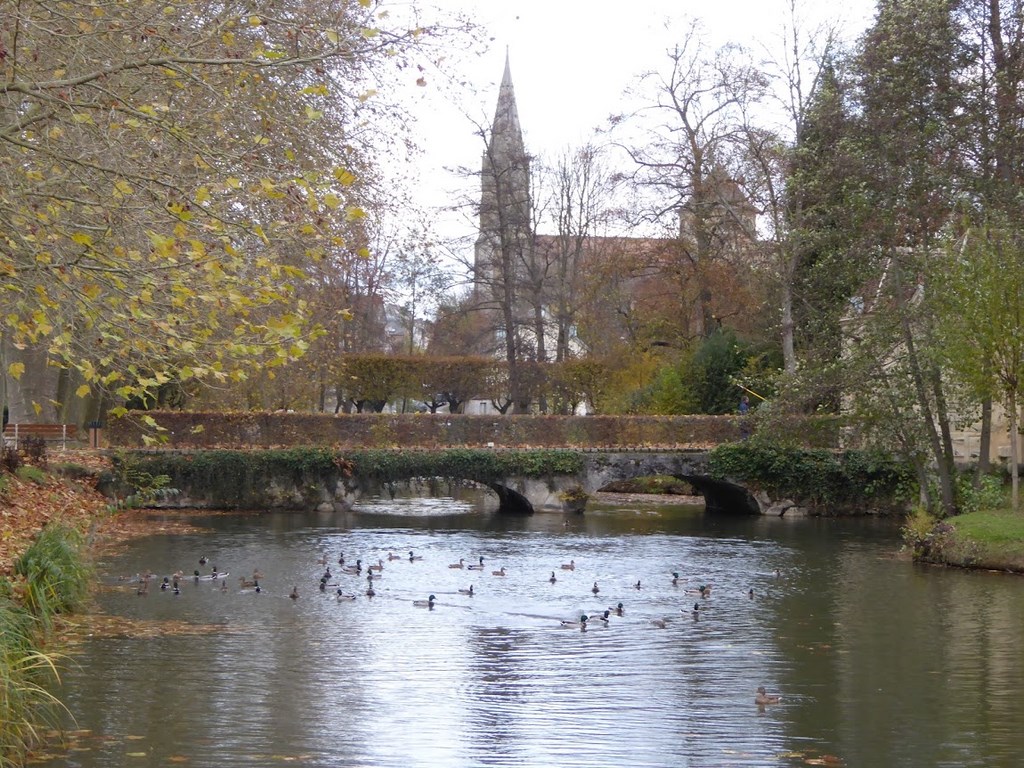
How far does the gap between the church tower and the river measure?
1766 cm

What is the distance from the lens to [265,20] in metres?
9.34

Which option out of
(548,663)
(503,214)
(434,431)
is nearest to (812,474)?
(434,431)

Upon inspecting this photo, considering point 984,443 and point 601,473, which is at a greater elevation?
point 984,443

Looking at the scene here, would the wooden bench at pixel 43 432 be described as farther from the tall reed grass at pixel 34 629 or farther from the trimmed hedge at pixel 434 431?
the tall reed grass at pixel 34 629

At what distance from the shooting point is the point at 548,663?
13.0 metres

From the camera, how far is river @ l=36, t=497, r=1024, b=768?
9.34 m

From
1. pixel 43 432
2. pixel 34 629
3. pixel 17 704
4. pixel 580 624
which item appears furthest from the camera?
pixel 43 432

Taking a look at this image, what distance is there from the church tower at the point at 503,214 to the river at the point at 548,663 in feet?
57.9

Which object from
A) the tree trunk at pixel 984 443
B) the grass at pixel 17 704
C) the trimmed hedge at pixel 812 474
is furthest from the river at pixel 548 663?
the trimmed hedge at pixel 812 474

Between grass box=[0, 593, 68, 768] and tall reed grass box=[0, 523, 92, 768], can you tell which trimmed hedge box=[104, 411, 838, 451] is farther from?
grass box=[0, 593, 68, 768]

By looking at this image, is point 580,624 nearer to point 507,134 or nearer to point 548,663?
point 548,663

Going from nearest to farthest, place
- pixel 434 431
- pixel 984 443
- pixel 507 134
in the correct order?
pixel 984 443, pixel 434 431, pixel 507 134

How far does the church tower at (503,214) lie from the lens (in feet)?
130

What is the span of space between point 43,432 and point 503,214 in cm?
1648
